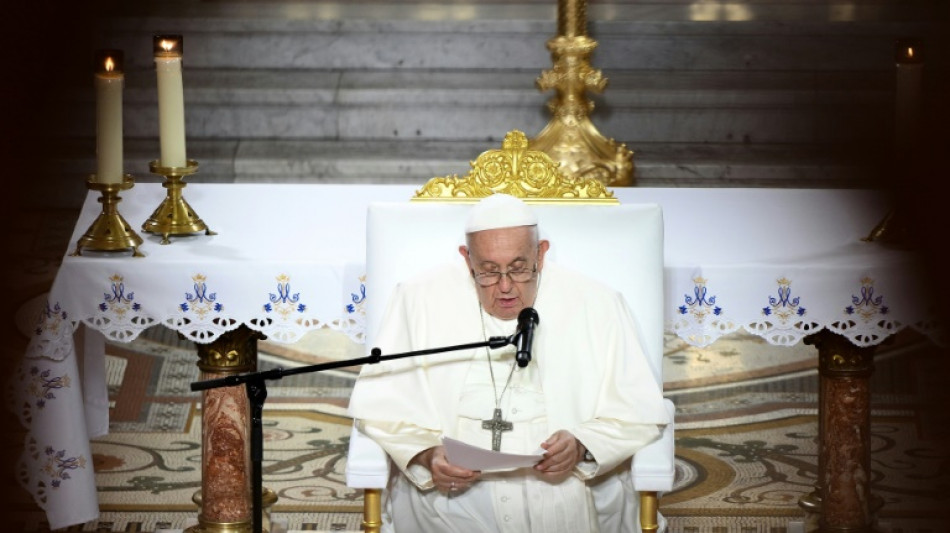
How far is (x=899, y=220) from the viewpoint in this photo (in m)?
4.00

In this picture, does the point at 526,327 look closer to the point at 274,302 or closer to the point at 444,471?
the point at 444,471

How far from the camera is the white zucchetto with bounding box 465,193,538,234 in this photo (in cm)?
330

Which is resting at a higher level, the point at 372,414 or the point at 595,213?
the point at 595,213

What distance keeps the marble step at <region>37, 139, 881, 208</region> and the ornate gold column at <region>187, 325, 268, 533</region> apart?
332 cm

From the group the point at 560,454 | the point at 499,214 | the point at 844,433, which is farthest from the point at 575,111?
the point at 560,454

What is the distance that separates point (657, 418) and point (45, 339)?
1630 millimetres

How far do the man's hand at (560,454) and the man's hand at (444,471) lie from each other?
156 mm

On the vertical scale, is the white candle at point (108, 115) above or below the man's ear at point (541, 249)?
above

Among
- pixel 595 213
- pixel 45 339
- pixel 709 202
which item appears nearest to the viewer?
pixel 595 213

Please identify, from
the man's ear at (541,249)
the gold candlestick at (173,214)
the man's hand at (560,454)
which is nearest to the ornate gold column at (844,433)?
the man's ear at (541,249)

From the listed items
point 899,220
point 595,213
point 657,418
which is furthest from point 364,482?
point 899,220

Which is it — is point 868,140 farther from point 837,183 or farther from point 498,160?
point 498,160

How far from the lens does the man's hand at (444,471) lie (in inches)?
125

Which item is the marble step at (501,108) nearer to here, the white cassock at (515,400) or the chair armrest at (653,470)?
the white cassock at (515,400)
